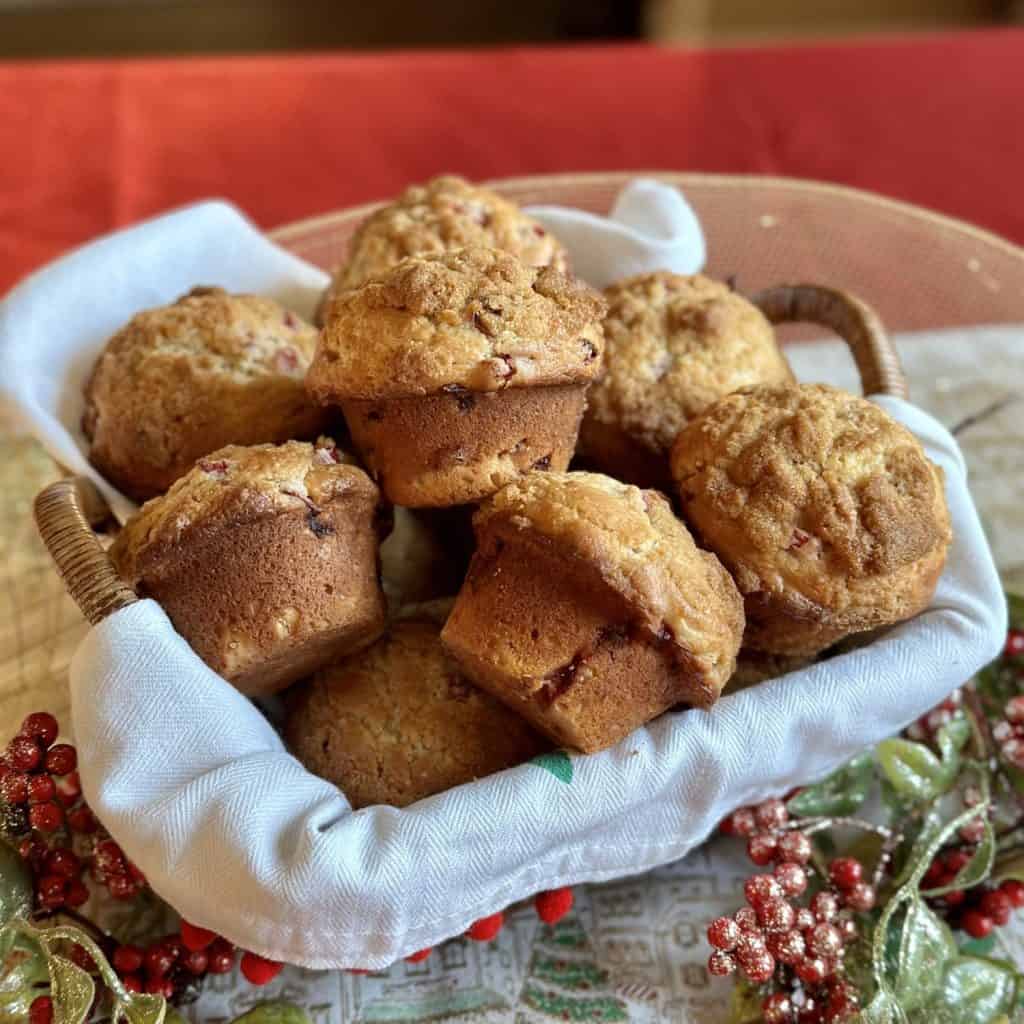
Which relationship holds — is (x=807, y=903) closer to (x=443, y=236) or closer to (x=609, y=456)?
(x=609, y=456)

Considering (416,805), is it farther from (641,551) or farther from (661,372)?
(661,372)

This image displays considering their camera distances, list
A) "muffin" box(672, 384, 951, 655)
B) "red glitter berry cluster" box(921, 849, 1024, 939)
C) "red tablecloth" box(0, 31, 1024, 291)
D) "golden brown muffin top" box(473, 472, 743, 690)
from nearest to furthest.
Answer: "golden brown muffin top" box(473, 472, 743, 690) → "muffin" box(672, 384, 951, 655) → "red glitter berry cluster" box(921, 849, 1024, 939) → "red tablecloth" box(0, 31, 1024, 291)

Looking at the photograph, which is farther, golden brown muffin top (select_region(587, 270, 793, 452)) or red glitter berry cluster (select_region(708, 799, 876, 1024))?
golden brown muffin top (select_region(587, 270, 793, 452))

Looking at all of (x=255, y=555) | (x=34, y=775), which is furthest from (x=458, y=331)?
(x=34, y=775)

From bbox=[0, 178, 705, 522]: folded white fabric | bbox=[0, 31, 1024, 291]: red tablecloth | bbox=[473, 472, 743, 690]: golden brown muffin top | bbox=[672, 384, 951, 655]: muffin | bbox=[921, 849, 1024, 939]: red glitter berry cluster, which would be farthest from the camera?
bbox=[0, 31, 1024, 291]: red tablecloth

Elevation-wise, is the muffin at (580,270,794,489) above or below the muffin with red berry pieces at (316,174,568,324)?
below

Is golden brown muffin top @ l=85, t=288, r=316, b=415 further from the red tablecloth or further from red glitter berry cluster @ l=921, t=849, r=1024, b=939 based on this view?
the red tablecloth

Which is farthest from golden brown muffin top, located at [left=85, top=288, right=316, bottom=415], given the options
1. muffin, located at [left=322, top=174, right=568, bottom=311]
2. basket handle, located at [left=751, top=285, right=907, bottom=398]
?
basket handle, located at [left=751, top=285, right=907, bottom=398]
